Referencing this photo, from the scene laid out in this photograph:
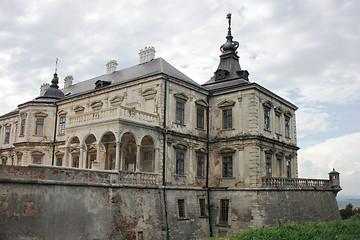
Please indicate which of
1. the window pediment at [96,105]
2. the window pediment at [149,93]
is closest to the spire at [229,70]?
the window pediment at [149,93]

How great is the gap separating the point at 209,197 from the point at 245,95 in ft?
24.0

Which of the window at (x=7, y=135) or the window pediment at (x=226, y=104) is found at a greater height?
the window pediment at (x=226, y=104)

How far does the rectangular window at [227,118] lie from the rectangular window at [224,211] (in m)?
5.02

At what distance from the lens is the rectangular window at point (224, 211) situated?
23906mm

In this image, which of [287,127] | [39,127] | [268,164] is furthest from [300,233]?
[39,127]

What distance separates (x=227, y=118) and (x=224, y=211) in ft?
20.5

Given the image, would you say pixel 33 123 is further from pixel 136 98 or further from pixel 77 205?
pixel 77 205

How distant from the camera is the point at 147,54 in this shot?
28.8 m

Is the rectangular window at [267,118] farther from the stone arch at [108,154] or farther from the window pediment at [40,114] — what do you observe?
the window pediment at [40,114]

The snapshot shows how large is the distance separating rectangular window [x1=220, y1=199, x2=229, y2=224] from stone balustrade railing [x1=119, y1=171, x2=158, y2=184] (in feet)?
18.2

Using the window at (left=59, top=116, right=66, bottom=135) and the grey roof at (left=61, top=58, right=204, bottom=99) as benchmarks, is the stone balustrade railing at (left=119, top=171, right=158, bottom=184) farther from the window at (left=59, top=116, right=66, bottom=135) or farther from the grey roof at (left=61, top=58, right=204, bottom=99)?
the window at (left=59, top=116, right=66, bottom=135)

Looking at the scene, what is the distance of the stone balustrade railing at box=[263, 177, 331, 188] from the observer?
78.6ft

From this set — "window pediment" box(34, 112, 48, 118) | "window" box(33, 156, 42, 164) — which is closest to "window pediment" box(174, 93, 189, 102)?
"window pediment" box(34, 112, 48, 118)

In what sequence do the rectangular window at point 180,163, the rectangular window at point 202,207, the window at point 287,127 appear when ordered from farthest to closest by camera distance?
the window at point 287,127, the rectangular window at point 202,207, the rectangular window at point 180,163
